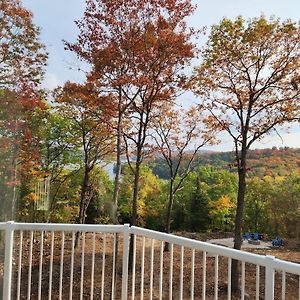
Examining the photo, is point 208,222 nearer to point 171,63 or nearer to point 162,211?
point 162,211

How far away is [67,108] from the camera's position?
16.5 feet

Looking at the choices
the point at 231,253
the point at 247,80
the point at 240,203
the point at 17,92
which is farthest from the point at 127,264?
the point at 247,80

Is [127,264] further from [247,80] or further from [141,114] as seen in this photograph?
[247,80]

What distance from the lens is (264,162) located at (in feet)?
17.1

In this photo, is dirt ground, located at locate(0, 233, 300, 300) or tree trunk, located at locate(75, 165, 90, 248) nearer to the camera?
dirt ground, located at locate(0, 233, 300, 300)

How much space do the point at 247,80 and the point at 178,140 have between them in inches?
67.1

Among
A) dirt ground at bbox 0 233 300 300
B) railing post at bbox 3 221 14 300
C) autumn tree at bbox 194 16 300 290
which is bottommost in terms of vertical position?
dirt ground at bbox 0 233 300 300

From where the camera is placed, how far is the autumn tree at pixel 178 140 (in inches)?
225

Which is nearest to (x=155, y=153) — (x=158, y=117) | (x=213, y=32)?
(x=158, y=117)

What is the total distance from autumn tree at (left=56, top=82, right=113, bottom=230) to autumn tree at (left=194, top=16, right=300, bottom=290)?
158cm

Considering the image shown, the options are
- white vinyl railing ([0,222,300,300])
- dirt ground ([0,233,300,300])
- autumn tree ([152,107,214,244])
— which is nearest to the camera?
white vinyl railing ([0,222,300,300])

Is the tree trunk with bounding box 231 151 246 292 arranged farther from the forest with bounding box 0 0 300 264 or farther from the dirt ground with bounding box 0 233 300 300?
the dirt ground with bounding box 0 233 300 300

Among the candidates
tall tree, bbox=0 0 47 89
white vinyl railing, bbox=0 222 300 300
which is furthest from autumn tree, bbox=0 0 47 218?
white vinyl railing, bbox=0 222 300 300

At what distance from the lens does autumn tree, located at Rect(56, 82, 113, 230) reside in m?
4.91
